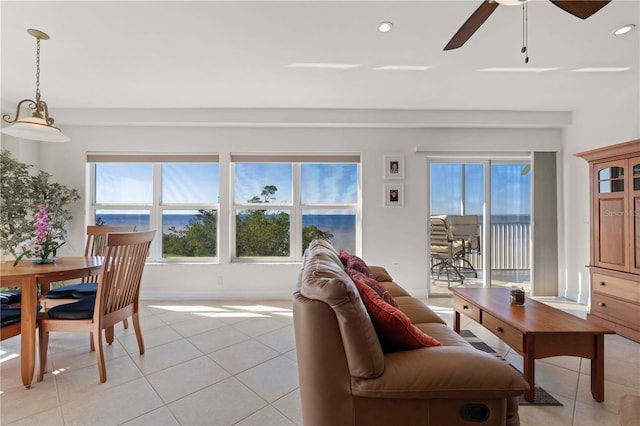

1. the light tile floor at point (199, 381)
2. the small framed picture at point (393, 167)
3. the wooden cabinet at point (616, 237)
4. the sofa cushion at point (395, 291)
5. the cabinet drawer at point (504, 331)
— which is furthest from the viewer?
the small framed picture at point (393, 167)

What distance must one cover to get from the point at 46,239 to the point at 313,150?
2839 mm

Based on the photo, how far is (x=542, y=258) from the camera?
3.92 meters

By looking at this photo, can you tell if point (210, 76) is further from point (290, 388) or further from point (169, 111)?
point (290, 388)

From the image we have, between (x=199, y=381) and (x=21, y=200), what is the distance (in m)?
3.20

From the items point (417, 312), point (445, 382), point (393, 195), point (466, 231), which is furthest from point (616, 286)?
point (445, 382)

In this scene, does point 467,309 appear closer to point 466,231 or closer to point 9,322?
point 466,231

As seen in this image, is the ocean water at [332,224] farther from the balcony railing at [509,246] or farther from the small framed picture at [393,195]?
the balcony railing at [509,246]

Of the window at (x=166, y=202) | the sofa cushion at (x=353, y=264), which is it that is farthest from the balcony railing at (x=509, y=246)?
the window at (x=166, y=202)

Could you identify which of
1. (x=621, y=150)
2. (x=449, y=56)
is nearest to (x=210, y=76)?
(x=449, y=56)

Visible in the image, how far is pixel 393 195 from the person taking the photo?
Result: 3.87 metres

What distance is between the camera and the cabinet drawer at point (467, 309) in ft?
7.29

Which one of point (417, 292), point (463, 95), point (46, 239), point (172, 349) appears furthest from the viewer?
point (417, 292)

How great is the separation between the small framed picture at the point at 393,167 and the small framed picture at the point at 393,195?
134 millimetres

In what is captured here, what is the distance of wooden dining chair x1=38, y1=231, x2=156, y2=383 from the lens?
190cm
